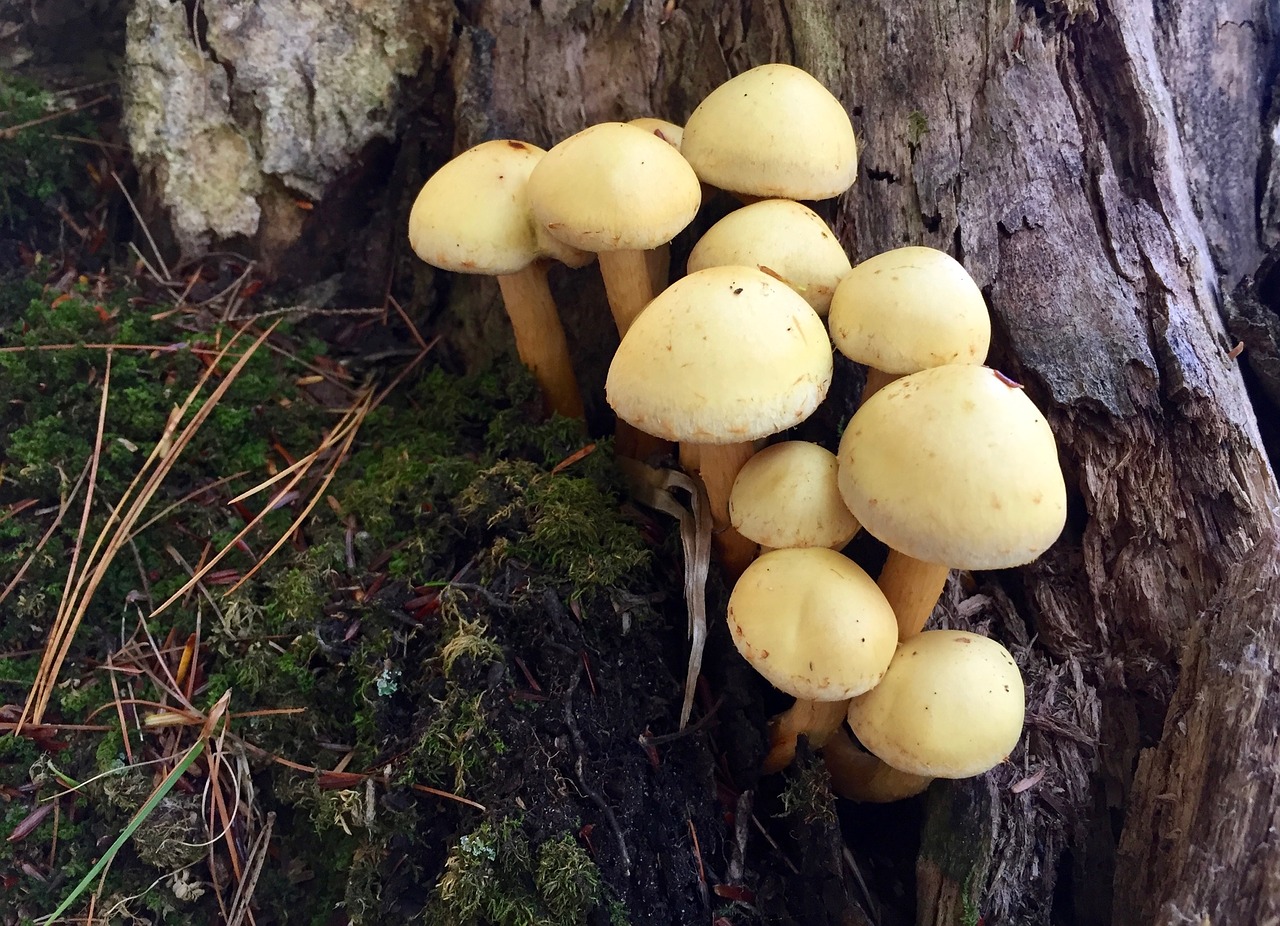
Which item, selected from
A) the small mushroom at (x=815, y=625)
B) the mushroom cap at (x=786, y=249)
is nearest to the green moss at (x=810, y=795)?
the small mushroom at (x=815, y=625)

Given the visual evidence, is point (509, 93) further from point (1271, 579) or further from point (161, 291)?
point (1271, 579)

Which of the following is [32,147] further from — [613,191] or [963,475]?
[963,475]

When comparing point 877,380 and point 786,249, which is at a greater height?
A: point 786,249

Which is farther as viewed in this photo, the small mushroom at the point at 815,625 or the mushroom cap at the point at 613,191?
the mushroom cap at the point at 613,191

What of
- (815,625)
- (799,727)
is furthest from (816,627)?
(799,727)

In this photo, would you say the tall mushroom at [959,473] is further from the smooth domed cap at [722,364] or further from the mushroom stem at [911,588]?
the mushroom stem at [911,588]
